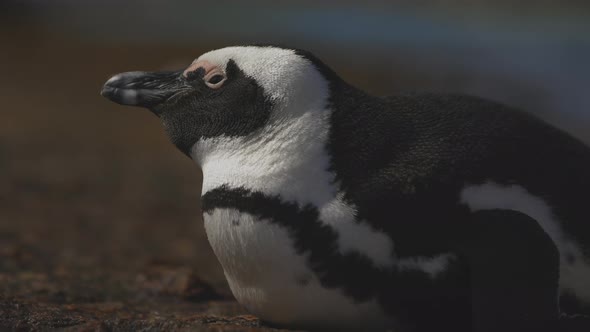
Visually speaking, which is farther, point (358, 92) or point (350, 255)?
point (358, 92)

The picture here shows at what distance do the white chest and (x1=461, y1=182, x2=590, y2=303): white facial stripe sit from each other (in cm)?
46

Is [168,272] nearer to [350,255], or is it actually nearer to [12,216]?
[350,255]

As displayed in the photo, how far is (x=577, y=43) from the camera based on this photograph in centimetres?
2420

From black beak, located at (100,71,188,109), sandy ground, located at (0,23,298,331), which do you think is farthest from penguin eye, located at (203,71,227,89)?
sandy ground, located at (0,23,298,331)

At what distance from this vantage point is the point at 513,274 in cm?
279

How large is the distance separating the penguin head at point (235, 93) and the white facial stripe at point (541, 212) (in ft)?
1.94

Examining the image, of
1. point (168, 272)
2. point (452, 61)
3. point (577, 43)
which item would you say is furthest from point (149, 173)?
point (577, 43)

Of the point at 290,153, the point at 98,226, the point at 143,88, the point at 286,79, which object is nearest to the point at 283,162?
the point at 290,153

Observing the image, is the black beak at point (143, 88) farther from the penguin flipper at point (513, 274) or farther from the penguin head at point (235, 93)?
the penguin flipper at point (513, 274)

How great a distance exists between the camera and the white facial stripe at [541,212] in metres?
2.89

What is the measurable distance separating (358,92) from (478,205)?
587 mm

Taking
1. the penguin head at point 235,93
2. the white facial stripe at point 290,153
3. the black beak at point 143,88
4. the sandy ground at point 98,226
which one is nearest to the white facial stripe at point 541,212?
the white facial stripe at point 290,153

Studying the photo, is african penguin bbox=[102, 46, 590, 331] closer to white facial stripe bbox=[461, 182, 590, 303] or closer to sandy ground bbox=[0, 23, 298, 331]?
white facial stripe bbox=[461, 182, 590, 303]

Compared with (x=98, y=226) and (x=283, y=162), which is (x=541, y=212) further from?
Result: (x=98, y=226)
